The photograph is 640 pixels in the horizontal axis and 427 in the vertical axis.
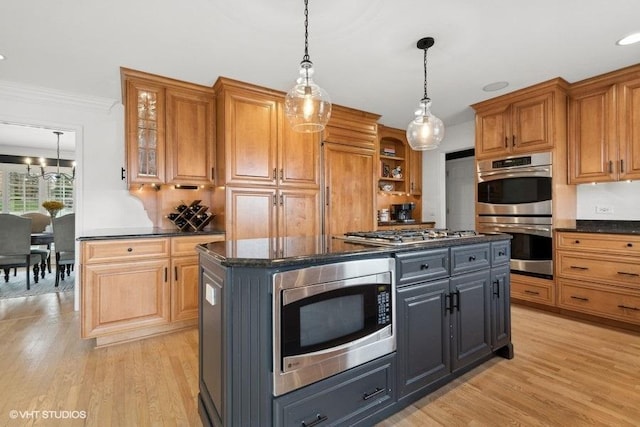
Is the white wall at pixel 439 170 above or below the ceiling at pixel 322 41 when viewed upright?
below

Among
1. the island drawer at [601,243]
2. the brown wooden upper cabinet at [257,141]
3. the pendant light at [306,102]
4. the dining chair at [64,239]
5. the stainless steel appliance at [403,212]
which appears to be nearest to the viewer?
the pendant light at [306,102]

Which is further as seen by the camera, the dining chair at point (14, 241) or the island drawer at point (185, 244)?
the dining chair at point (14, 241)

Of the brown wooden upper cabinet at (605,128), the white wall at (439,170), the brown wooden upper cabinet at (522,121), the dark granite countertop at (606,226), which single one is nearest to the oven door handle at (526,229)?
the dark granite countertop at (606,226)

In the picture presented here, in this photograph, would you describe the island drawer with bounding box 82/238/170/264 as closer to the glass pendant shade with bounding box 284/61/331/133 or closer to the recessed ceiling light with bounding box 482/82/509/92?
the glass pendant shade with bounding box 284/61/331/133

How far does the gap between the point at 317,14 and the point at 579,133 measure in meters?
3.12

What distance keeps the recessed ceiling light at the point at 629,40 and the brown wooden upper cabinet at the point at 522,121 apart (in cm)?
65

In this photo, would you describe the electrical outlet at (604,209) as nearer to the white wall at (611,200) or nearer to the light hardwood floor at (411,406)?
the white wall at (611,200)

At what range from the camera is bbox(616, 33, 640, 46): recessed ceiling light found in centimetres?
241

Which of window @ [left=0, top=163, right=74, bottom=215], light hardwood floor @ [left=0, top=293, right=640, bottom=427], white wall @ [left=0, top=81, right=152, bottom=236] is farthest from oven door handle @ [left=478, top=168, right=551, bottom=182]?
window @ [left=0, top=163, right=74, bottom=215]

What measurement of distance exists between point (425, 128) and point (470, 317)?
1456 millimetres

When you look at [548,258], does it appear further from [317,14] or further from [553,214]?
[317,14]

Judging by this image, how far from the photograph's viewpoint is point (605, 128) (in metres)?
3.13

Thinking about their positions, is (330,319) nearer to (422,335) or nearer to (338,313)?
(338,313)

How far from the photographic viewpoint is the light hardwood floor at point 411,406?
65.5 inches
